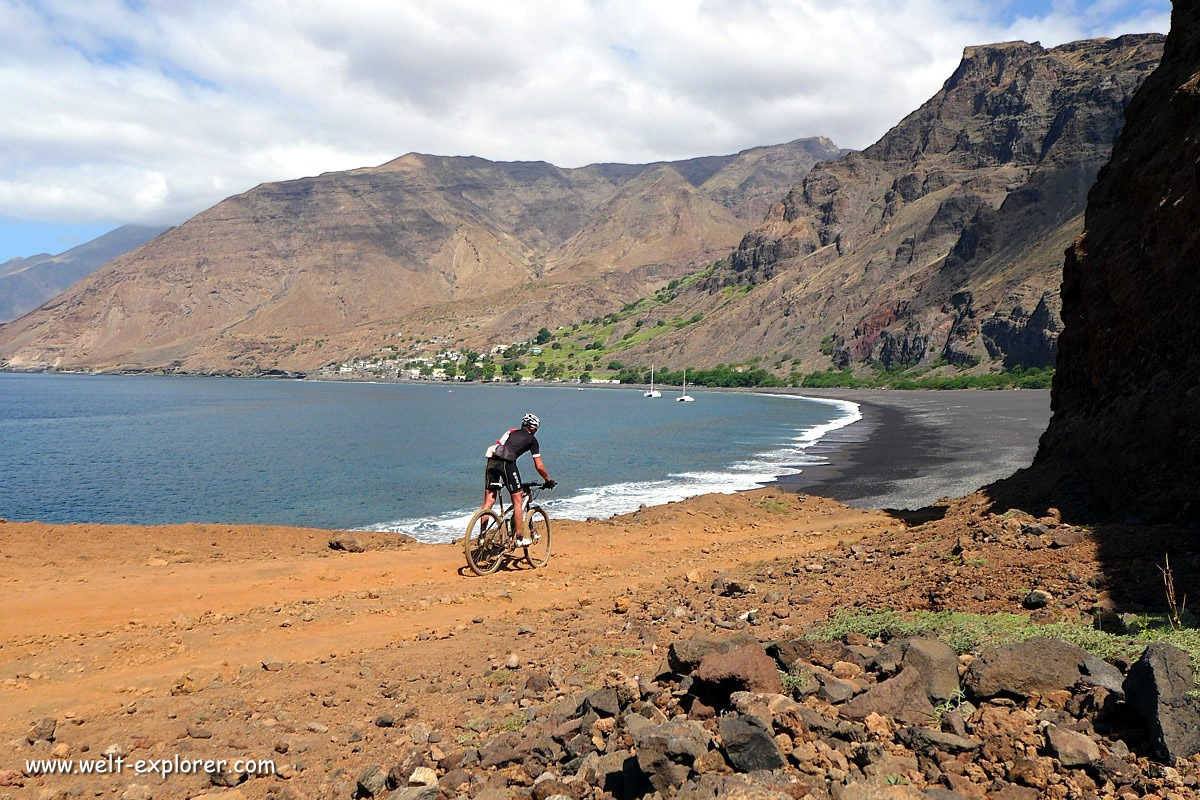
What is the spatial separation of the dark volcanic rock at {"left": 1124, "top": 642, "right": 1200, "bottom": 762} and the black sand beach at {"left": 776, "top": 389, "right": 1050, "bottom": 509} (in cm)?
1968

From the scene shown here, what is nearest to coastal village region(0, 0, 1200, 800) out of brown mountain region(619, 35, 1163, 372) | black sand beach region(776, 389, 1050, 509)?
black sand beach region(776, 389, 1050, 509)

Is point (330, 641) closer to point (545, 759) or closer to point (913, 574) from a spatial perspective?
point (545, 759)

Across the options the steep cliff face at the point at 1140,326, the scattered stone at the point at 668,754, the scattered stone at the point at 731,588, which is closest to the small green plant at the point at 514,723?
the scattered stone at the point at 668,754

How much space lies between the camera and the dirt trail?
783cm

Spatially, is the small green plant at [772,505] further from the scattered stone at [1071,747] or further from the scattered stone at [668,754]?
the scattered stone at [668,754]

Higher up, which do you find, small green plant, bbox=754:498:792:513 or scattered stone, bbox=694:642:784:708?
scattered stone, bbox=694:642:784:708

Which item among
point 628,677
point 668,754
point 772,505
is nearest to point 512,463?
point 628,677

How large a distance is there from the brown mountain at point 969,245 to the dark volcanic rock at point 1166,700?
10184 cm

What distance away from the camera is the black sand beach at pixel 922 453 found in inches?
1061

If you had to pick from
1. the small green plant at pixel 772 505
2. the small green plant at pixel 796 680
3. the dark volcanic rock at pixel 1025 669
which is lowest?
the small green plant at pixel 772 505

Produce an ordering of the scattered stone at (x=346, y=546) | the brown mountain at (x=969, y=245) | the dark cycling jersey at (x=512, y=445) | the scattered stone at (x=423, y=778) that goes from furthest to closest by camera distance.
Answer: the brown mountain at (x=969, y=245) < the scattered stone at (x=346, y=546) < the dark cycling jersey at (x=512, y=445) < the scattered stone at (x=423, y=778)

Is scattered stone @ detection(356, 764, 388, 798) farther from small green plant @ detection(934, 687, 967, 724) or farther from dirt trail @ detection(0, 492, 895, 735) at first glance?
small green plant @ detection(934, 687, 967, 724)

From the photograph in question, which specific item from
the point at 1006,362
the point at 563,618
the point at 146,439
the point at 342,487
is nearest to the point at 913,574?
the point at 563,618

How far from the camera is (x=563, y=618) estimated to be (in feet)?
29.5
